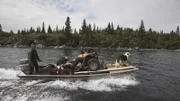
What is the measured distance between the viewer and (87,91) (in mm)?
10141

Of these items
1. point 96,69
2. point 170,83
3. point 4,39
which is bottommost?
point 170,83

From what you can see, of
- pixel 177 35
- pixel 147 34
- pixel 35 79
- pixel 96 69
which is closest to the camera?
pixel 35 79

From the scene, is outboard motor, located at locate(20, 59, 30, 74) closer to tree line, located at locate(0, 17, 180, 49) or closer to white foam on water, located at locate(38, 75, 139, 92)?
white foam on water, located at locate(38, 75, 139, 92)

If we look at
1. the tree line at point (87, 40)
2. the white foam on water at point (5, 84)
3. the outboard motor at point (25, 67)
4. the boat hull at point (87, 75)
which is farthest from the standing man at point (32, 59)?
the tree line at point (87, 40)

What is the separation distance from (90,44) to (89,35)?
6.51m

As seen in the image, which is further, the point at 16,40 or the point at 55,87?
the point at 16,40

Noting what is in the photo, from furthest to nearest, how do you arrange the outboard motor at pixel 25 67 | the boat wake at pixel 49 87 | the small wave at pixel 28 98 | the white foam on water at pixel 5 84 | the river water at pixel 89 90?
the outboard motor at pixel 25 67 < the white foam on water at pixel 5 84 < the river water at pixel 89 90 < the boat wake at pixel 49 87 < the small wave at pixel 28 98

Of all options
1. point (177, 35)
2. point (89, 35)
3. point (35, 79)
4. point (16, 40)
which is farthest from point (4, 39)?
point (177, 35)

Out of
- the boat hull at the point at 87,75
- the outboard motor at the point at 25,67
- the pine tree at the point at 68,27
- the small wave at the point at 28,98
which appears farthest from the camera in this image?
the pine tree at the point at 68,27

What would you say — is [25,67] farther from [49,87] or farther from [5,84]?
[49,87]

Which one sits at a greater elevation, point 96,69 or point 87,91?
point 96,69

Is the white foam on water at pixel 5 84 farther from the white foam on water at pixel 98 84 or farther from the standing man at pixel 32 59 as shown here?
the white foam on water at pixel 98 84

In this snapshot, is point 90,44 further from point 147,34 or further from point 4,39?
point 4,39

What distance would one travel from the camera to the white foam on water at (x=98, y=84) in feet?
35.3
